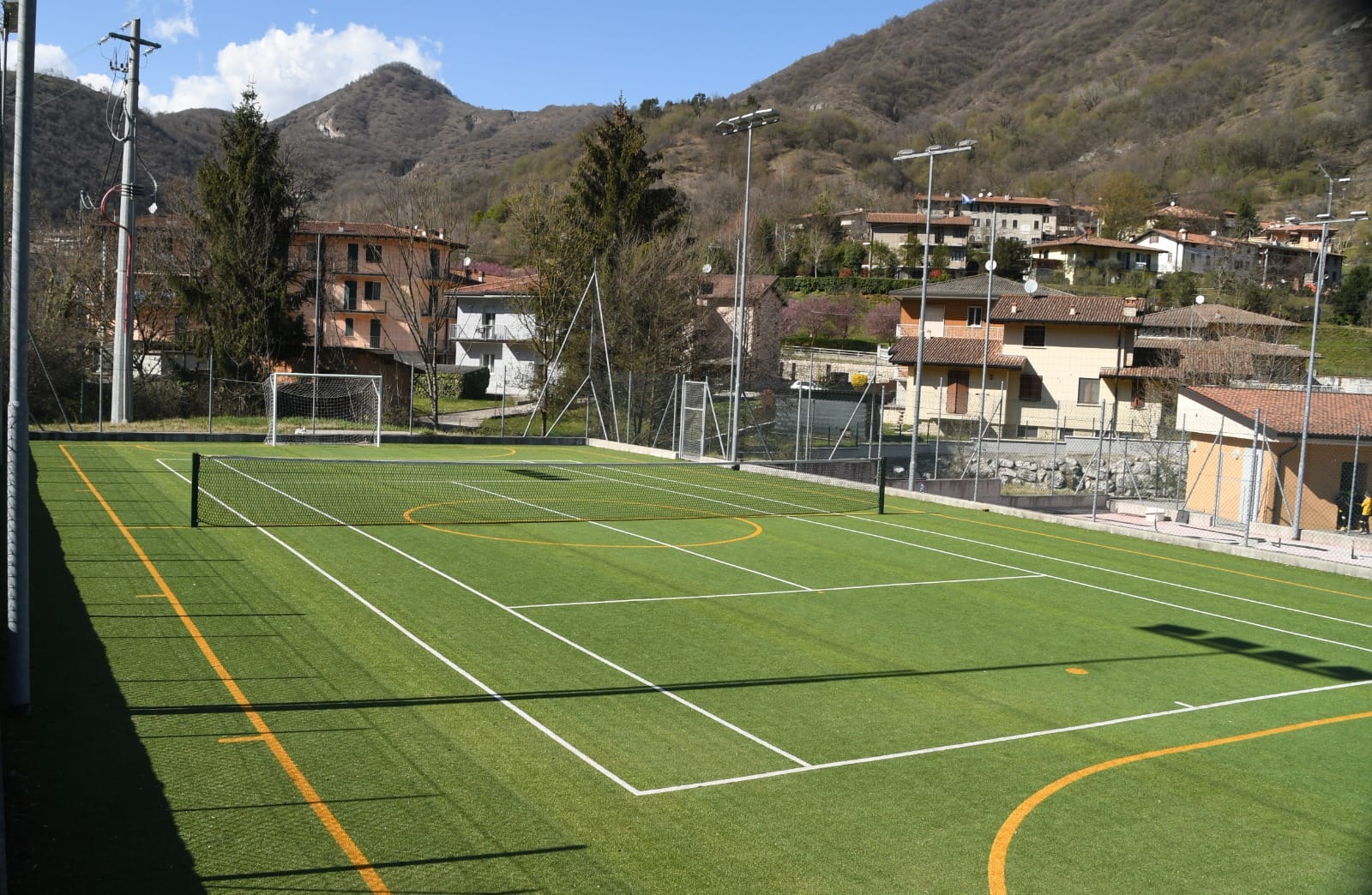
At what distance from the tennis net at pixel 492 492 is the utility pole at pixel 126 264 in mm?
14343

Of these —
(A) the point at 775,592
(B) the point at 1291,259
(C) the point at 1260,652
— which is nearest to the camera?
(C) the point at 1260,652

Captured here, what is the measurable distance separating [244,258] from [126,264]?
25.8ft

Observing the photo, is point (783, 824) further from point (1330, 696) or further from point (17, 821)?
point (1330, 696)

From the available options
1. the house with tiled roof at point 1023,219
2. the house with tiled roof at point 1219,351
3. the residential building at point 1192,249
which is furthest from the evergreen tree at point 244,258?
the house with tiled roof at point 1023,219

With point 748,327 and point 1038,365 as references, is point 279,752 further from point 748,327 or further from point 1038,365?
point 748,327

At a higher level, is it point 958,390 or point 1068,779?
point 958,390

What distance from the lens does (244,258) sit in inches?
1877

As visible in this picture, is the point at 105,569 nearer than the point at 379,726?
No

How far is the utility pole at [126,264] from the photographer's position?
3931 cm

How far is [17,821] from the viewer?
7.27 metres

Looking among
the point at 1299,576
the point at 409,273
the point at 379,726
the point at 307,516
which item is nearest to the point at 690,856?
the point at 379,726

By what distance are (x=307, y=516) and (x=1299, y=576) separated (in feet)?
57.4

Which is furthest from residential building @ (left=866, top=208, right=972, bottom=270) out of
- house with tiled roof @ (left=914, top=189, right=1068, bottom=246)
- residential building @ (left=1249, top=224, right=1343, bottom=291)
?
residential building @ (left=1249, top=224, right=1343, bottom=291)

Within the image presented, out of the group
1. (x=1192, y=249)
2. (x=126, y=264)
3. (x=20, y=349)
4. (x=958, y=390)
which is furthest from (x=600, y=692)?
(x=1192, y=249)
